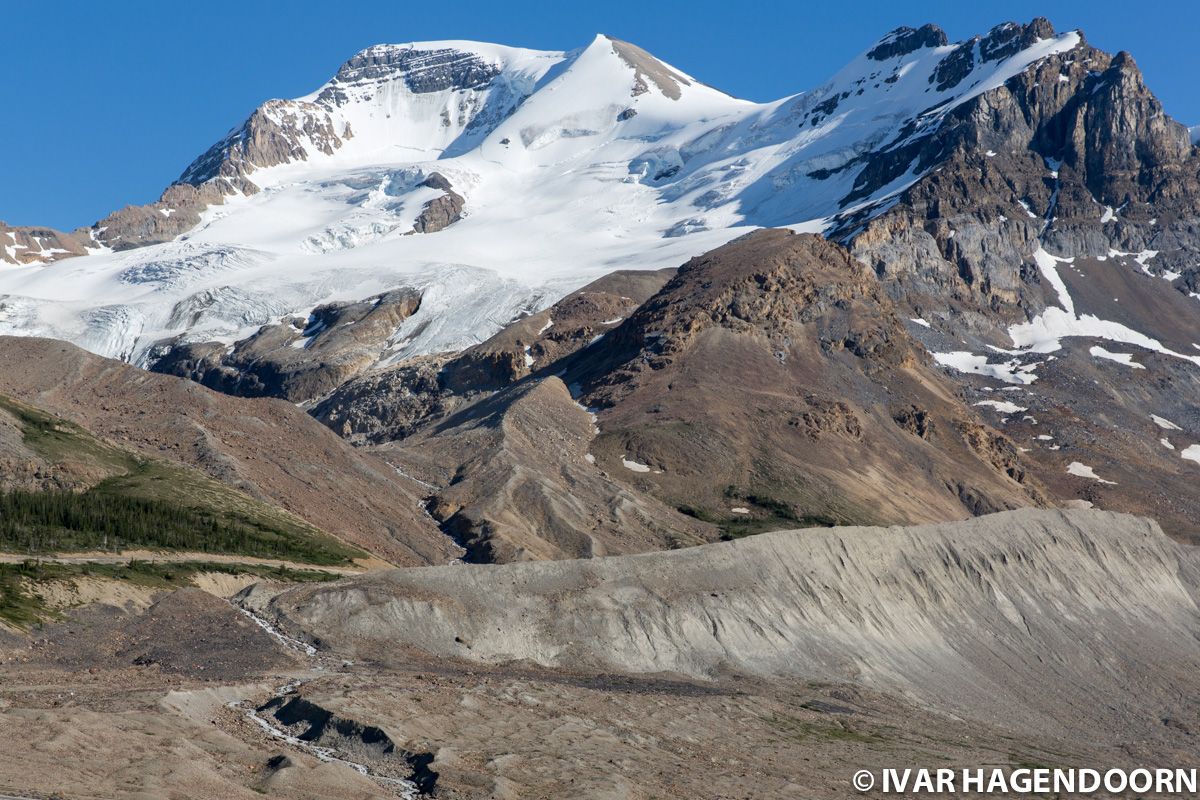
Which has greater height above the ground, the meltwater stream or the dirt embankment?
the dirt embankment

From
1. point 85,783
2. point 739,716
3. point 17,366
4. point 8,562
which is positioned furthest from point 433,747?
point 17,366

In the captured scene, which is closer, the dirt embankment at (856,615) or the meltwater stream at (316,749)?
the meltwater stream at (316,749)

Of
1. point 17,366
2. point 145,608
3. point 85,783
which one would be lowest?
point 85,783

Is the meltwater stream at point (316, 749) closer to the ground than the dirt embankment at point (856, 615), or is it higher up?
closer to the ground

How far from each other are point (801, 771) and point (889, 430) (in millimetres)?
132085

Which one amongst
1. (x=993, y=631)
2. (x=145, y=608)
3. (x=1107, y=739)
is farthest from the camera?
(x=993, y=631)

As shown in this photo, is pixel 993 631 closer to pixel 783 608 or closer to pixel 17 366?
pixel 783 608

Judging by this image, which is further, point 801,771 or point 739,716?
point 739,716

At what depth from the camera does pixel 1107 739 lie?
83062 mm

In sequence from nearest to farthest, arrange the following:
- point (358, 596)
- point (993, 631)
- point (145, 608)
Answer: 1. point (145, 608)
2. point (358, 596)
3. point (993, 631)

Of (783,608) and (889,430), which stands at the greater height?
(889,430)

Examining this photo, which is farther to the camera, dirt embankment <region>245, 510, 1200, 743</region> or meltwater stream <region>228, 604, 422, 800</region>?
dirt embankment <region>245, 510, 1200, 743</region>

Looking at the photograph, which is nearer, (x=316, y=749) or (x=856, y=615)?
(x=316, y=749)

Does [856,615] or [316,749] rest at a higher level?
[856,615]
